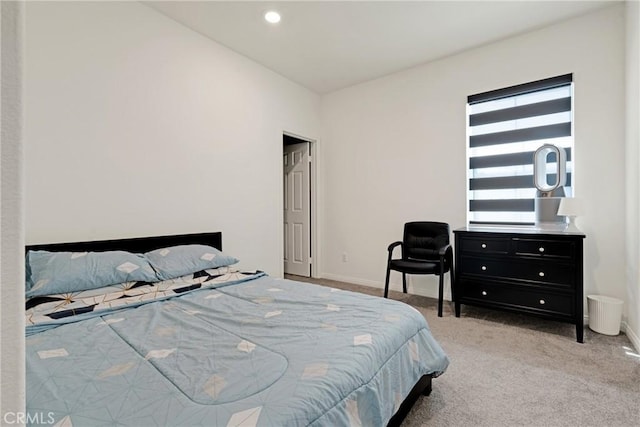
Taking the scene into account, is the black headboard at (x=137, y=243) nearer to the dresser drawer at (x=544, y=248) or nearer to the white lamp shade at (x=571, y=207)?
the dresser drawer at (x=544, y=248)

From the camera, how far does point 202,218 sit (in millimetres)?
3119

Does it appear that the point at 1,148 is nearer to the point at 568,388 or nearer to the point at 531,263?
the point at 568,388

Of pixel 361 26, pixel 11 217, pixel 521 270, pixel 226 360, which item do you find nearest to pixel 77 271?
pixel 226 360

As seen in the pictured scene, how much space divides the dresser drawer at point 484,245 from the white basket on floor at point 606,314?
0.83 metres

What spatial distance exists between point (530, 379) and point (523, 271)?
1056 mm

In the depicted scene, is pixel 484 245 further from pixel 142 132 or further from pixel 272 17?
pixel 142 132

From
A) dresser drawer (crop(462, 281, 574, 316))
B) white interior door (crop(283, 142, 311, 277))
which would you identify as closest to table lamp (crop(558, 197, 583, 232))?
dresser drawer (crop(462, 281, 574, 316))

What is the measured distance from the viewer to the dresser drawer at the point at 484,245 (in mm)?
2799

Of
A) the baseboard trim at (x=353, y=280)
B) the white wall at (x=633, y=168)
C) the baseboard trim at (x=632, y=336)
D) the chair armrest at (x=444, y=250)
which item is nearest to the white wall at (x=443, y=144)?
the baseboard trim at (x=353, y=280)

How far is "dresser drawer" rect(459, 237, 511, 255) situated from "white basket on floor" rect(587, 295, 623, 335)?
827 millimetres

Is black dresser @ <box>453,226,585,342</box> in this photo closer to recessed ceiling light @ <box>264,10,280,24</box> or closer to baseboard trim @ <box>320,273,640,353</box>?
baseboard trim @ <box>320,273,640,353</box>

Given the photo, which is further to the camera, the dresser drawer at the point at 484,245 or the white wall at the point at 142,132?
the dresser drawer at the point at 484,245

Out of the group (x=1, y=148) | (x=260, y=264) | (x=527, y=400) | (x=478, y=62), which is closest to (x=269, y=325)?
(x=1, y=148)

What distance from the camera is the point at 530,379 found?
1.94 m
